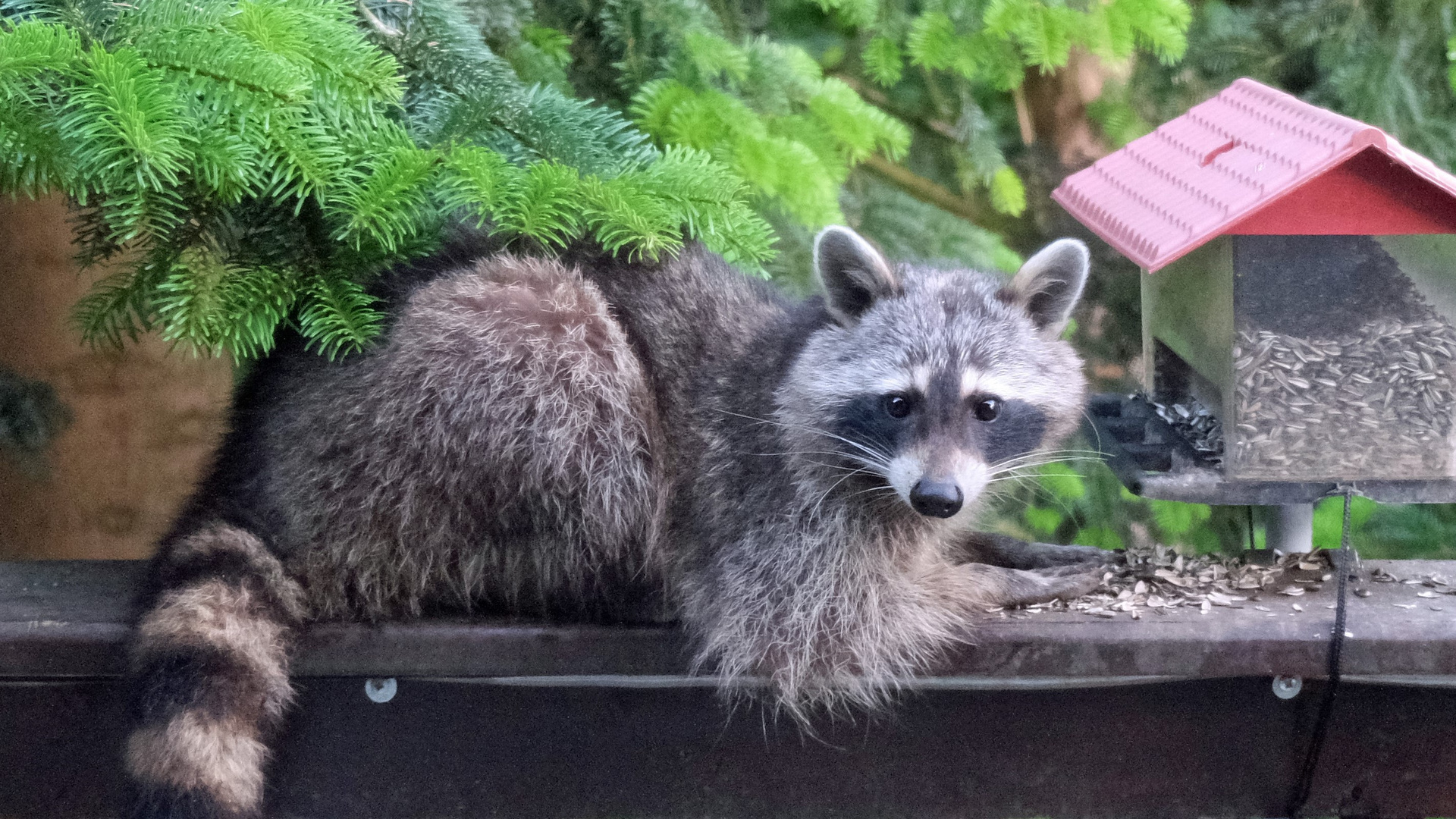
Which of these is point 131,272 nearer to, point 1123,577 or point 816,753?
point 816,753

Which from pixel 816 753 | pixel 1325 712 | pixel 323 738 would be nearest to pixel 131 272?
pixel 323 738

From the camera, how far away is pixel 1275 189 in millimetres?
2012

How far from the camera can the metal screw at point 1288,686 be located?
2209 mm

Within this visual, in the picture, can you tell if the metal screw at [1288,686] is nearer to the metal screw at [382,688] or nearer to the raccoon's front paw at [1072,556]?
the raccoon's front paw at [1072,556]

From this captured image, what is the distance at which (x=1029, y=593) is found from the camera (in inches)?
94.4

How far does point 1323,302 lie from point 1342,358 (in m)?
0.11

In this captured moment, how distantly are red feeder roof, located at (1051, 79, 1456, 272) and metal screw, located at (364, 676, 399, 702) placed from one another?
155 centimetres

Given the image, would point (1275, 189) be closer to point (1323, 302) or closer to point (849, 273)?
point (1323, 302)

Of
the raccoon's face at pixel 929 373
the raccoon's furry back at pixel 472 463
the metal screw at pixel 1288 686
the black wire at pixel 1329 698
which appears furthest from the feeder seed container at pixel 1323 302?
the raccoon's furry back at pixel 472 463

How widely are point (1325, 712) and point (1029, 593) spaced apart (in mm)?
562

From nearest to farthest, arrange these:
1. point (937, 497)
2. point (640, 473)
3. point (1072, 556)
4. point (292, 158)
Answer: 1. point (292, 158)
2. point (937, 497)
3. point (640, 473)
4. point (1072, 556)

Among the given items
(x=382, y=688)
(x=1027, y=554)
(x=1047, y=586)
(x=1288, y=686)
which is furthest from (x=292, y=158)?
(x=1288, y=686)

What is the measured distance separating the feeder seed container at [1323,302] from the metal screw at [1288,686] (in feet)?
1.21

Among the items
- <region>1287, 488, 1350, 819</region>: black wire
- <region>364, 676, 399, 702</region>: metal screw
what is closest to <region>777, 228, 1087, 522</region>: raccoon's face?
<region>1287, 488, 1350, 819</region>: black wire
